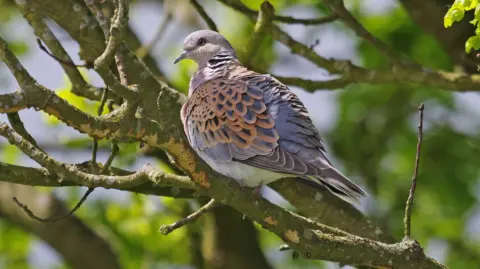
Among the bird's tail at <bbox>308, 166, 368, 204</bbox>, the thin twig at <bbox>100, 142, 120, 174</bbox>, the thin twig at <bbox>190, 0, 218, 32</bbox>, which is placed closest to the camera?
the bird's tail at <bbox>308, 166, 368, 204</bbox>

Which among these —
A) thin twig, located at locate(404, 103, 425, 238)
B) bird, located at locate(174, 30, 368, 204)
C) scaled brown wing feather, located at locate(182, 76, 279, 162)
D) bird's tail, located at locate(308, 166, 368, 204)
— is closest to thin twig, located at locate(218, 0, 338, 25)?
bird, located at locate(174, 30, 368, 204)

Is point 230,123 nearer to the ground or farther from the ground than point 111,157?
farther from the ground

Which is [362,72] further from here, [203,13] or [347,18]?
[203,13]

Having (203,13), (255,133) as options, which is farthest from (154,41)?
(255,133)

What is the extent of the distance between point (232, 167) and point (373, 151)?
8.52ft

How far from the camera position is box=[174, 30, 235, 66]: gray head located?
415 centimetres

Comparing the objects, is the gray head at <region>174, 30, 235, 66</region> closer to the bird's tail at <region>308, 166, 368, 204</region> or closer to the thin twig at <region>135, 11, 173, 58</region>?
the thin twig at <region>135, 11, 173, 58</region>

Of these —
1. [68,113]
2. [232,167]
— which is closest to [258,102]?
[232,167]

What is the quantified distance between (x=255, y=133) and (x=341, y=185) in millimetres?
485

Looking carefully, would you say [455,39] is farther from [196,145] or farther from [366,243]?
[366,243]

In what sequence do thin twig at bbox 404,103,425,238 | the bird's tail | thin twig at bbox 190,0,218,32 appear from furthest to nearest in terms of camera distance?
1. thin twig at bbox 190,0,218,32
2. the bird's tail
3. thin twig at bbox 404,103,425,238

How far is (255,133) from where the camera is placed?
3.38 metres

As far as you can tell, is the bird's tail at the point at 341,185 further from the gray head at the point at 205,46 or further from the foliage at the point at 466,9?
the gray head at the point at 205,46

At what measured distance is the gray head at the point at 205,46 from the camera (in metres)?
4.15
